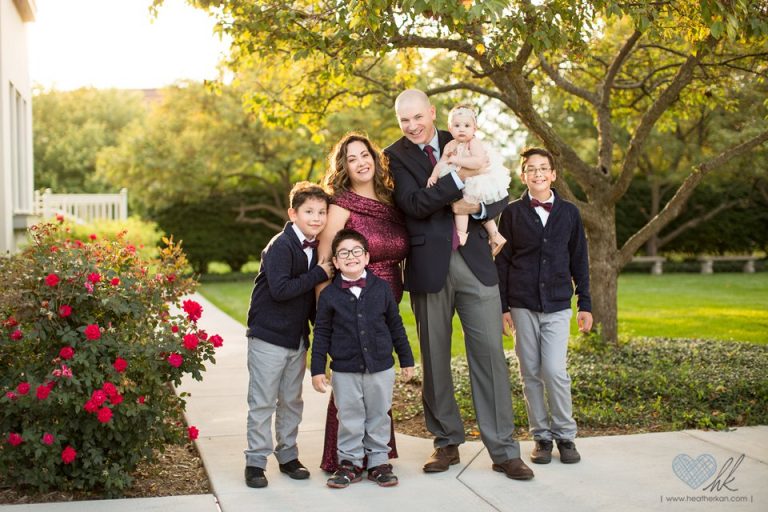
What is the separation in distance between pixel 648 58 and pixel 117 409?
783cm

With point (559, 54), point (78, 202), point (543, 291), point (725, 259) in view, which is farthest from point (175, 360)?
point (725, 259)

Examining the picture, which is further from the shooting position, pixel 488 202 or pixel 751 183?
pixel 751 183

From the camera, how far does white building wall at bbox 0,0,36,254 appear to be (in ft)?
41.9

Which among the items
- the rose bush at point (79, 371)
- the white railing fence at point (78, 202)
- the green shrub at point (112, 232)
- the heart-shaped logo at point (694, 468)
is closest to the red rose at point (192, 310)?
the rose bush at point (79, 371)

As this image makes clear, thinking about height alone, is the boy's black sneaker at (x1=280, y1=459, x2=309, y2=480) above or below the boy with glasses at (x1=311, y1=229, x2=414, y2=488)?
below

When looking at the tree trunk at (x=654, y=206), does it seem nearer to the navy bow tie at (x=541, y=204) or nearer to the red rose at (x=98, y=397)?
the navy bow tie at (x=541, y=204)

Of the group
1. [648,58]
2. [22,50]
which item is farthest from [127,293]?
[22,50]

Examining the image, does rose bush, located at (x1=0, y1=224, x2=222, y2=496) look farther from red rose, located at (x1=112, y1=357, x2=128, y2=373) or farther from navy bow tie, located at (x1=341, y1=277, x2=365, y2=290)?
navy bow tie, located at (x1=341, y1=277, x2=365, y2=290)

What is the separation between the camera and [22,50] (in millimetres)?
15211

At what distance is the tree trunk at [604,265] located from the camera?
27.5 feet

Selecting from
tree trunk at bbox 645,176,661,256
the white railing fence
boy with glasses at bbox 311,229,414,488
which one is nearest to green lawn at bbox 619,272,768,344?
tree trunk at bbox 645,176,661,256

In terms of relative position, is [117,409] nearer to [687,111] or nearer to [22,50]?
[687,111]

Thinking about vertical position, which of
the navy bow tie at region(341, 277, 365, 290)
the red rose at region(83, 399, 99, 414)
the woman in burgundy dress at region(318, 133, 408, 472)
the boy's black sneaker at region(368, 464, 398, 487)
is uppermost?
the woman in burgundy dress at region(318, 133, 408, 472)

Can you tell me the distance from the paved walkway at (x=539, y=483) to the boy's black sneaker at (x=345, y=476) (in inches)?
1.8
